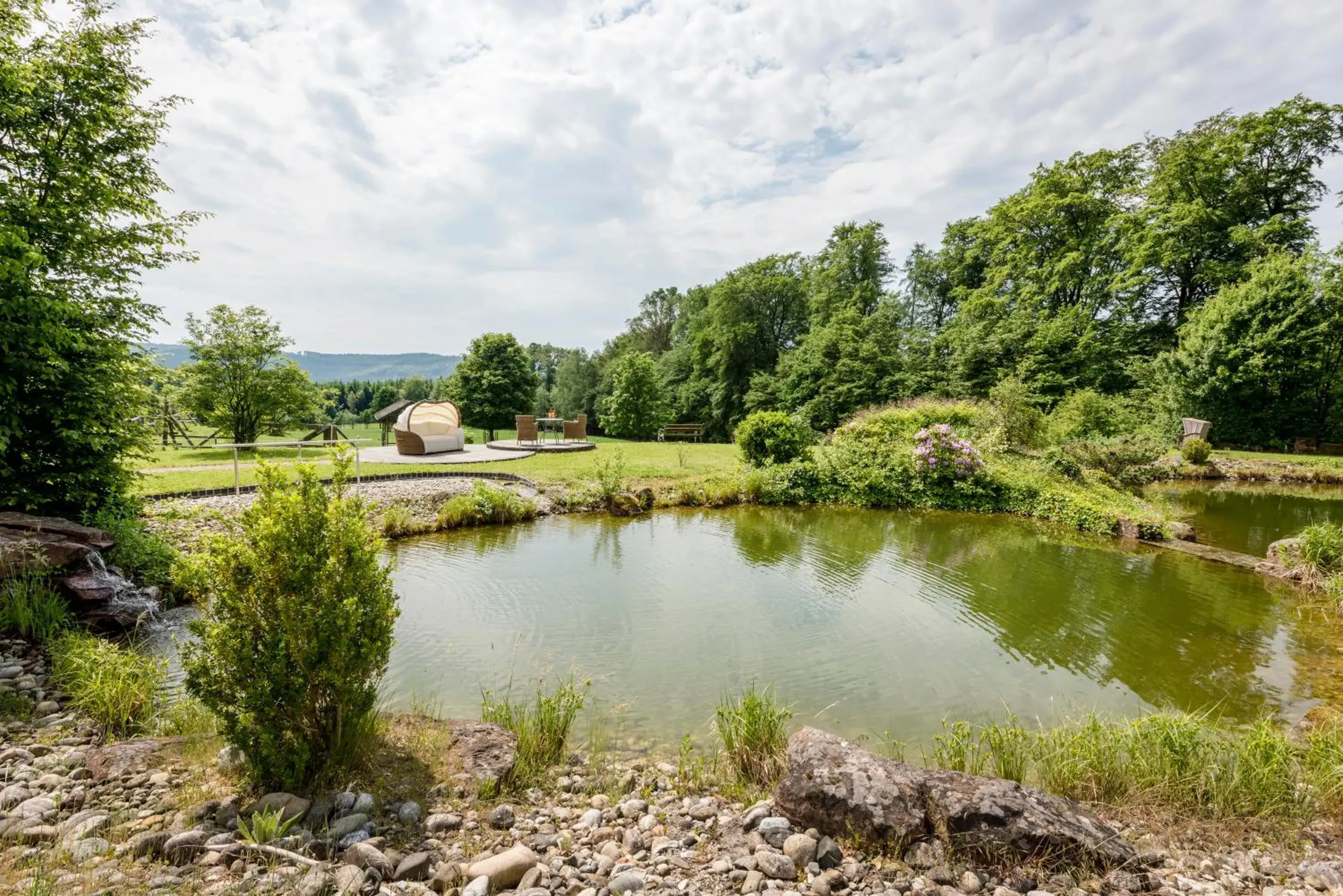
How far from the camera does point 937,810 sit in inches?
109

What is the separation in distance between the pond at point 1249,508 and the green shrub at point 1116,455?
0.90m

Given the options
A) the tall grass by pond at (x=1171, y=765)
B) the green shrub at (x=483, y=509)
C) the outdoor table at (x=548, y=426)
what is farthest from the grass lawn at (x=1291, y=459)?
the outdoor table at (x=548, y=426)

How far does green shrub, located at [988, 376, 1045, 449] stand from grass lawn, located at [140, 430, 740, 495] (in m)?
7.59

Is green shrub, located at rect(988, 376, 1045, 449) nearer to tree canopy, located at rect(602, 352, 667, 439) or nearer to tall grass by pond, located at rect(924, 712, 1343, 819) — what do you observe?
tall grass by pond, located at rect(924, 712, 1343, 819)

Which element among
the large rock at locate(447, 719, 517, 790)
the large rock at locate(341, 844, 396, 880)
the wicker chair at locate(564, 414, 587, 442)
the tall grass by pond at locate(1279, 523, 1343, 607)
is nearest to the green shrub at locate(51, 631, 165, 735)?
the large rock at locate(447, 719, 517, 790)

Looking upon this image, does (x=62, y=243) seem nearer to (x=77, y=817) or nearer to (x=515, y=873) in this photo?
(x=77, y=817)

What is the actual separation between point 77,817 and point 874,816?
359 cm

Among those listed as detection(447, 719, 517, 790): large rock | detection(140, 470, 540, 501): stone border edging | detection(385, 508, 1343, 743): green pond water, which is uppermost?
detection(140, 470, 540, 501): stone border edging

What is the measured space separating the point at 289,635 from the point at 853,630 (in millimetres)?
5181

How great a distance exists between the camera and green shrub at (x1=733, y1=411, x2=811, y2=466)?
1455 cm

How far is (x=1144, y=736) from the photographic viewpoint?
3596mm

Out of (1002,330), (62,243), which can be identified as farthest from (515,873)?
(1002,330)

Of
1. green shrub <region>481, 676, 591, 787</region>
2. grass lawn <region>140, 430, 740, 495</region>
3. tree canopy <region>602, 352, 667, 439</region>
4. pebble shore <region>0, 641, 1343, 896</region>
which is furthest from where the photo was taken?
tree canopy <region>602, 352, 667, 439</region>

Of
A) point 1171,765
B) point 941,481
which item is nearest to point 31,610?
point 1171,765
